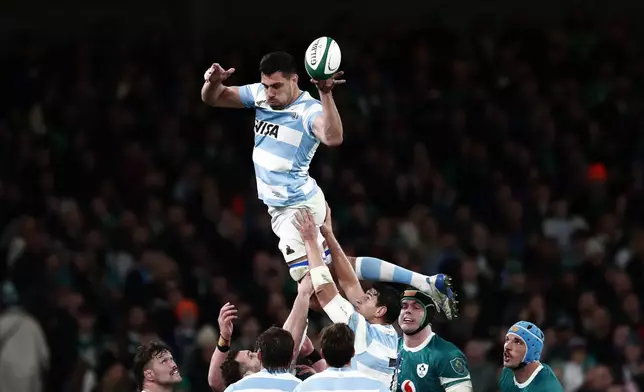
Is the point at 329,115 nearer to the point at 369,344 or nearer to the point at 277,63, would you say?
the point at 277,63

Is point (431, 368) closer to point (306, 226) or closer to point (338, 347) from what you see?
point (306, 226)

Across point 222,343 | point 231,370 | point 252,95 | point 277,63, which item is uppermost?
point 277,63

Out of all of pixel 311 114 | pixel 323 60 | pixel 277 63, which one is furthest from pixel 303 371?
pixel 323 60

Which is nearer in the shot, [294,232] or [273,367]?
[273,367]

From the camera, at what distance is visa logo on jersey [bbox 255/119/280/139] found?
30.1ft

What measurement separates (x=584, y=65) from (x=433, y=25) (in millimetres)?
1959

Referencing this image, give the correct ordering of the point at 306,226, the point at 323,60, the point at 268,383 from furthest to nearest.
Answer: the point at 306,226, the point at 323,60, the point at 268,383

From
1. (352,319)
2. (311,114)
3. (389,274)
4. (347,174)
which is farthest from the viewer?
(347,174)

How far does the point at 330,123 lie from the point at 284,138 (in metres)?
0.65

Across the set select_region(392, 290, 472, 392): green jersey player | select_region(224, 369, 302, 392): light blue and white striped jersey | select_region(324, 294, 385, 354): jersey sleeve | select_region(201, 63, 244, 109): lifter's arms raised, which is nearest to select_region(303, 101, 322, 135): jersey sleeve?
select_region(201, 63, 244, 109): lifter's arms raised

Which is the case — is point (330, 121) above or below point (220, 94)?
below

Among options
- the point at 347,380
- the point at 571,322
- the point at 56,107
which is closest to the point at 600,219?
the point at 571,322

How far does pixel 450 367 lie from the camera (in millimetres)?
9531

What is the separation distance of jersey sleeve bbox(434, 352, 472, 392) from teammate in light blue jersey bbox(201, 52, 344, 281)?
3.67ft
